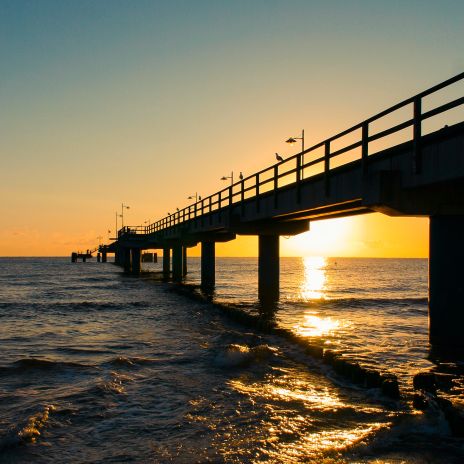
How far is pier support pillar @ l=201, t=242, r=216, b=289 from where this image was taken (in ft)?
140

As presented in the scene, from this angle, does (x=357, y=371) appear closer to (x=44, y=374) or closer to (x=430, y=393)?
(x=430, y=393)

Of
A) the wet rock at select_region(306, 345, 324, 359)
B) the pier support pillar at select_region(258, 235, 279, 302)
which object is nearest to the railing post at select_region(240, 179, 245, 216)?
the pier support pillar at select_region(258, 235, 279, 302)

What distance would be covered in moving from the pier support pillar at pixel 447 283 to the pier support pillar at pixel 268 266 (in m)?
15.8

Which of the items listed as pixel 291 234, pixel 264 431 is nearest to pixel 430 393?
pixel 264 431

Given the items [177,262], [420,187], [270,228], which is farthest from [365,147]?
[177,262]

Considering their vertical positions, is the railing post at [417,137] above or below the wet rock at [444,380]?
above

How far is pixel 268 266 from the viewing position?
29031mm

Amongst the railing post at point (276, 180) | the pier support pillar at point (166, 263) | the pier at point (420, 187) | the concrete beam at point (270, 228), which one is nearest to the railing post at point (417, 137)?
the pier at point (420, 187)

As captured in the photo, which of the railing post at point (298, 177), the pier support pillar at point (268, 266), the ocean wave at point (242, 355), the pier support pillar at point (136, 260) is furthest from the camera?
the pier support pillar at point (136, 260)

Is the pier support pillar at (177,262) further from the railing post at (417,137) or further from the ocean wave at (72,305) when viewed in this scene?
the railing post at (417,137)

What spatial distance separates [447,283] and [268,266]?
16588 millimetres

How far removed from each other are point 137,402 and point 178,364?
12.2 ft

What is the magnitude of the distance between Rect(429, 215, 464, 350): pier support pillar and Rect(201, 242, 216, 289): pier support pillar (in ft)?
98.6

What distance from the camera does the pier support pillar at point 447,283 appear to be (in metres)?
12.6
